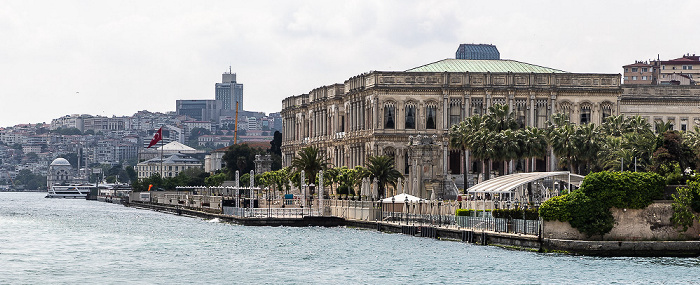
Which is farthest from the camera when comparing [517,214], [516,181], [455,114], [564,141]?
[455,114]

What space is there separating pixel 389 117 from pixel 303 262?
6490cm

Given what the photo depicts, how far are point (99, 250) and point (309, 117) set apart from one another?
8416 cm

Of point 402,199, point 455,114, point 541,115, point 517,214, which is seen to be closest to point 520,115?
point 541,115

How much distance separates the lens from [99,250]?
76500 millimetres

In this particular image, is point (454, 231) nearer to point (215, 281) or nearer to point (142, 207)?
point (215, 281)

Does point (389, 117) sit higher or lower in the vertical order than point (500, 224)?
higher

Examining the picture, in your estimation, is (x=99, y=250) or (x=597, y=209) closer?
(x=597, y=209)

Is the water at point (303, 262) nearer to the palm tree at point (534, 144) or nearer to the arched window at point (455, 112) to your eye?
the palm tree at point (534, 144)

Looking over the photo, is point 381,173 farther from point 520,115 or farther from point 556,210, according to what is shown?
point 556,210

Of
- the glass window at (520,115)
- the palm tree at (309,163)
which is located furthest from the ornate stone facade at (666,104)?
the palm tree at (309,163)

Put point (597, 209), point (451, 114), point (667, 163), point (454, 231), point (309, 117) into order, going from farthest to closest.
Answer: point (309, 117) → point (451, 114) → point (667, 163) → point (454, 231) → point (597, 209)

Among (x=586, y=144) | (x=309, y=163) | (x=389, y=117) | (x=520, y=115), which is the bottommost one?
(x=309, y=163)

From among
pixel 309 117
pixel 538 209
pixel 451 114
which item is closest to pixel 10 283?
pixel 538 209

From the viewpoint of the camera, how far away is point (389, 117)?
428 feet
